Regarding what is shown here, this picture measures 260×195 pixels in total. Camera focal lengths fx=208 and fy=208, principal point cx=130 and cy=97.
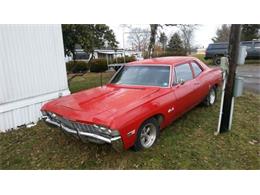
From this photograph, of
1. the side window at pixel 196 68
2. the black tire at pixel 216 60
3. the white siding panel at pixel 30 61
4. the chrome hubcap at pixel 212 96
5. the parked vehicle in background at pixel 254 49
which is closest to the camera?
the white siding panel at pixel 30 61

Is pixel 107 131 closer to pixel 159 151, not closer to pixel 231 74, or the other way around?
pixel 159 151

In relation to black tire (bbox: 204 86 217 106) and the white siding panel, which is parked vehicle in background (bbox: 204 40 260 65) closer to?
black tire (bbox: 204 86 217 106)

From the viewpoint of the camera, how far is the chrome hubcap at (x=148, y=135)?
3506 millimetres

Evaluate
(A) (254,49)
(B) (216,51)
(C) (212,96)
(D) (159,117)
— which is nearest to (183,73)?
(D) (159,117)

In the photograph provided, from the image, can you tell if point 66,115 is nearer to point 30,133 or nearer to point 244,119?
point 30,133

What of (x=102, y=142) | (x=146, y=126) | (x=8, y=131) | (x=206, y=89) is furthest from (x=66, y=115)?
(x=206, y=89)

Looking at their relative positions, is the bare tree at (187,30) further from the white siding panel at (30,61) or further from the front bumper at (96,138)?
the front bumper at (96,138)

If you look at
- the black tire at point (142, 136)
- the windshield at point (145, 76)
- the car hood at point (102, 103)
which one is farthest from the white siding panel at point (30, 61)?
the black tire at point (142, 136)

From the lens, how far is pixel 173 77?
13.7 feet

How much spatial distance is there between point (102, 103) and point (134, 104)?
54cm

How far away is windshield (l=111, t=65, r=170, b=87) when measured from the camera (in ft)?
13.7

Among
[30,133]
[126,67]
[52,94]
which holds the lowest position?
[30,133]

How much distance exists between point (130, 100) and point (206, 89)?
2.70 meters

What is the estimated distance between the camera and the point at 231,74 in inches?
157
